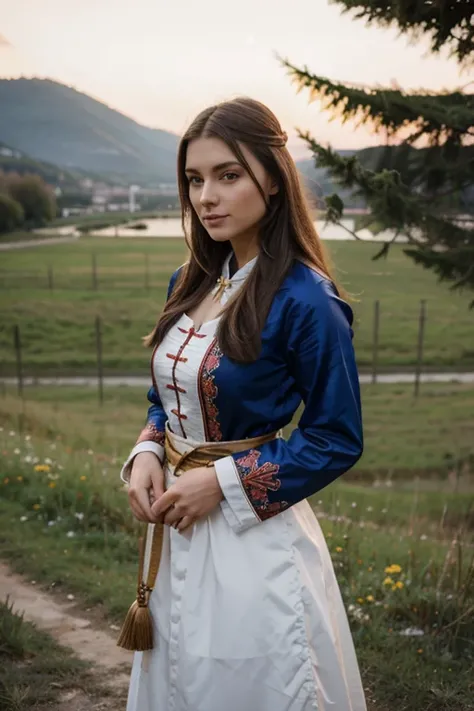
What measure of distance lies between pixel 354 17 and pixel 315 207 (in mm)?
2386

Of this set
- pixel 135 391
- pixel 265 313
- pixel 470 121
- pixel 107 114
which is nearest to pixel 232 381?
pixel 265 313

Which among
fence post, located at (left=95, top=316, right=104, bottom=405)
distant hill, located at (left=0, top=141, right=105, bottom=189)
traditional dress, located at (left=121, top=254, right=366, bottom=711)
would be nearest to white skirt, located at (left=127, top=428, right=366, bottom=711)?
traditional dress, located at (left=121, top=254, right=366, bottom=711)

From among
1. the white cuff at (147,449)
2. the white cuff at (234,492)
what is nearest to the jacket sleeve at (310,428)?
the white cuff at (234,492)

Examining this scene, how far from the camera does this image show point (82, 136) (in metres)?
8.59

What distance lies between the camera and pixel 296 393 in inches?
49.7

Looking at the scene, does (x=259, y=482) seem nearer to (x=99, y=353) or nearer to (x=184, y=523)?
(x=184, y=523)

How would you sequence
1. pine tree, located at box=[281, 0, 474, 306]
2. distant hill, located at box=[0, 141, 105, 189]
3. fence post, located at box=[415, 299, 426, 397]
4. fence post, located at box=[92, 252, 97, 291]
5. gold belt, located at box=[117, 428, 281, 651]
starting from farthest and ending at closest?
1. fence post, located at box=[415, 299, 426, 397]
2. fence post, located at box=[92, 252, 97, 291]
3. distant hill, located at box=[0, 141, 105, 189]
4. pine tree, located at box=[281, 0, 474, 306]
5. gold belt, located at box=[117, 428, 281, 651]

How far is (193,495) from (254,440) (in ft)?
0.48

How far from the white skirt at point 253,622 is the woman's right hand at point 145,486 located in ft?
0.24

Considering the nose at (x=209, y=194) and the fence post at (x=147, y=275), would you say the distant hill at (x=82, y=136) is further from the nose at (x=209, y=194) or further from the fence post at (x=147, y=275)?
the nose at (x=209, y=194)

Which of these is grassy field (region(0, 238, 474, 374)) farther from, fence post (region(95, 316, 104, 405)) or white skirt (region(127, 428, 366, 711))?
white skirt (region(127, 428, 366, 711))

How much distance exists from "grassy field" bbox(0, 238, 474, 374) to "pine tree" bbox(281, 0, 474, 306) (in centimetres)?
305

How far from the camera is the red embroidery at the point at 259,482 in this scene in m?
1.19

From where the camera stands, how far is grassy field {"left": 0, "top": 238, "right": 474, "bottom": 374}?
8148 millimetres
